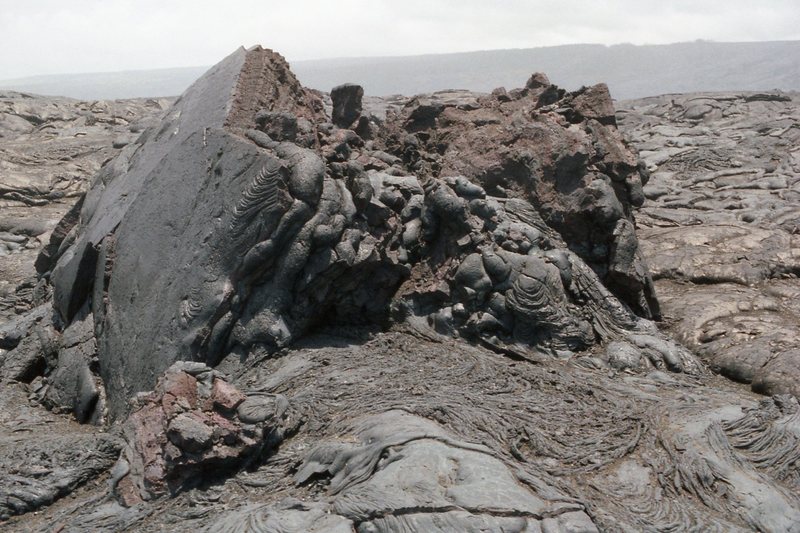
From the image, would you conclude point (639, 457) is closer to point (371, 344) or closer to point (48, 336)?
point (371, 344)

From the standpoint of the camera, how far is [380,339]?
6082 millimetres

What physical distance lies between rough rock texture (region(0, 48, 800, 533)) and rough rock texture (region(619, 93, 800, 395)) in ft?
1.42

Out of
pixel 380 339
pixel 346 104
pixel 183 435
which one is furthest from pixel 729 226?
pixel 183 435

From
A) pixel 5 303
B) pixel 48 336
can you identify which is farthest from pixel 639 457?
pixel 5 303

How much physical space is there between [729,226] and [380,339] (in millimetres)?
5211

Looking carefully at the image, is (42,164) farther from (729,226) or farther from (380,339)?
(729,226)

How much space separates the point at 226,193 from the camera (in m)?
5.86

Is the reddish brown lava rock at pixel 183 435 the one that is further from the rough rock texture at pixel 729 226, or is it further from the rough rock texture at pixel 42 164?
the rough rock texture at pixel 42 164

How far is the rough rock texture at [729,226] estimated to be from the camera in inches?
249

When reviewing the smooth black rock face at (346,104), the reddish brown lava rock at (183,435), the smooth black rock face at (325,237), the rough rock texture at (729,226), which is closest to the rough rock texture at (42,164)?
the smooth black rock face at (325,237)

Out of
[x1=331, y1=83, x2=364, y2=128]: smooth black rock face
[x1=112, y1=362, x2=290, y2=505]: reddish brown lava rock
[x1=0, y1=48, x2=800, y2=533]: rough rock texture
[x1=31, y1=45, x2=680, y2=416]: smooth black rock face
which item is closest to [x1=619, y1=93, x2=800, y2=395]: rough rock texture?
[x1=0, y1=48, x2=800, y2=533]: rough rock texture

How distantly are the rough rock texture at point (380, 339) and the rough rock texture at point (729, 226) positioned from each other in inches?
17.0

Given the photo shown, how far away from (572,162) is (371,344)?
293cm

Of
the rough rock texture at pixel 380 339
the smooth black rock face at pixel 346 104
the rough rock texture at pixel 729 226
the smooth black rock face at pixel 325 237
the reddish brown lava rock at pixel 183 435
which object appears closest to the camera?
the rough rock texture at pixel 380 339
